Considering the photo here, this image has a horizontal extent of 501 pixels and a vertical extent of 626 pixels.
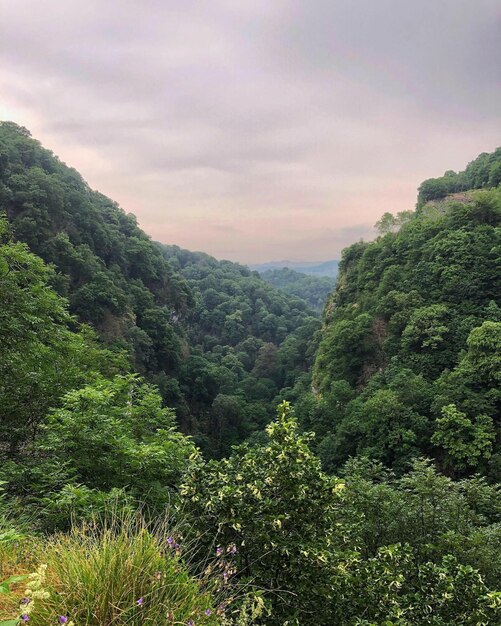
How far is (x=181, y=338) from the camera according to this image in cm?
5103

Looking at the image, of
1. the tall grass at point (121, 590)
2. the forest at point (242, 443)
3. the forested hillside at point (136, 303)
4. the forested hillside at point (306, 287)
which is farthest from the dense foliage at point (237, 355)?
the forested hillside at point (306, 287)

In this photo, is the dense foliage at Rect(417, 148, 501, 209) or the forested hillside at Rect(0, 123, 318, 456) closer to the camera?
the forested hillside at Rect(0, 123, 318, 456)

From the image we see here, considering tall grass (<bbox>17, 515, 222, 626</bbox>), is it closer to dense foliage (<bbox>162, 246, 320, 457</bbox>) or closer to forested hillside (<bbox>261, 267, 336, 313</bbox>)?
dense foliage (<bbox>162, 246, 320, 457</bbox>)

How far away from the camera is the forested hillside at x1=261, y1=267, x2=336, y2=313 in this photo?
139m

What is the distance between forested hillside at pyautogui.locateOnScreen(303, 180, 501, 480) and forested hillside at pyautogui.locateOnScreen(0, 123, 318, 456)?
13.9 m

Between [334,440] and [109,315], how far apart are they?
24.3 metres

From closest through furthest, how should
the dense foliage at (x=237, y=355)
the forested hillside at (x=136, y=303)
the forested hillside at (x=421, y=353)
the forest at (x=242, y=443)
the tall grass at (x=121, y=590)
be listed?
the tall grass at (x=121, y=590)
the forest at (x=242, y=443)
the forested hillside at (x=421, y=353)
the forested hillside at (x=136, y=303)
the dense foliage at (x=237, y=355)

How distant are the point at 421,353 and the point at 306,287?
12552 cm

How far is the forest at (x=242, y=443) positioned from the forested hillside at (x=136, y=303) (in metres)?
0.29

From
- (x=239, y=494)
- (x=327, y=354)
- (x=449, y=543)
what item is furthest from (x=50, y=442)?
(x=327, y=354)

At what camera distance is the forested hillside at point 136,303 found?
3597 cm

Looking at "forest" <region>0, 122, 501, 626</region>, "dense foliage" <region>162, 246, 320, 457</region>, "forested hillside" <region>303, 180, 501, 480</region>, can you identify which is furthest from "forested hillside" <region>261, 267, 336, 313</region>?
"forested hillside" <region>303, 180, 501, 480</region>

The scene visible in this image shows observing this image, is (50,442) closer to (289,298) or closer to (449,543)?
(449,543)

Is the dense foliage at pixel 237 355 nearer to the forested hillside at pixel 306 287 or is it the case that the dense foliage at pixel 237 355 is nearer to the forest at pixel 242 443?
the forest at pixel 242 443
